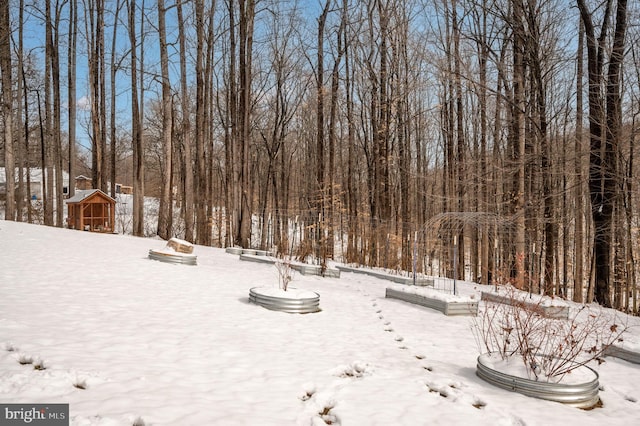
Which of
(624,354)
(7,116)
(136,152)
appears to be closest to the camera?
(624,354)

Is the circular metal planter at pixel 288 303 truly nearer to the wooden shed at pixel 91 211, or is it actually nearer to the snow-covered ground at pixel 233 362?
the snow-covered ground at pixel 233 362

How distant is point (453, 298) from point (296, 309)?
111 inches

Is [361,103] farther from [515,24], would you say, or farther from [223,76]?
[515,24]

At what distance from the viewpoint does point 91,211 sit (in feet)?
46.4

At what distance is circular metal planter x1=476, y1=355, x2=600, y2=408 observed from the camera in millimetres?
3426

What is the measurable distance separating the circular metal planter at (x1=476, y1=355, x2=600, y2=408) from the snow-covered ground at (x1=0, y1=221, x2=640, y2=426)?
100mm

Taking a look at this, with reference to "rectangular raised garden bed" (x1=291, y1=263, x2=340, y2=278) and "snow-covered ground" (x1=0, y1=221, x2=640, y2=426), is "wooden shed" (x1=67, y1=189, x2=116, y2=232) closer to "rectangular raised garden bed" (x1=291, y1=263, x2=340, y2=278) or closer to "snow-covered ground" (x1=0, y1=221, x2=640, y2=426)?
"snow-covered ground" (x1=0, y1=221, x2=640, y2=426)

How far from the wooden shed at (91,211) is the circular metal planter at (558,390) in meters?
13.2

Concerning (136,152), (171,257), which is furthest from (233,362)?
(136,152)

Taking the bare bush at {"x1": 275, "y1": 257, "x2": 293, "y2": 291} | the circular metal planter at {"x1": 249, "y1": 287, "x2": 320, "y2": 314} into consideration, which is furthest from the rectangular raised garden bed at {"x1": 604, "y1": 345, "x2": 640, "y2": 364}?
the bare bush at {"x1": 275, "y1": 257, "x2": 293, "y2": 291}

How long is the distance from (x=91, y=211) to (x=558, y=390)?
14.7 metres

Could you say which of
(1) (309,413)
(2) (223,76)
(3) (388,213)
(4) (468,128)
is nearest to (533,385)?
(1) (309,413)

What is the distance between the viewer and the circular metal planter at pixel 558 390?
11.2 feet

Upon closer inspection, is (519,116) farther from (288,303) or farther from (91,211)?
(91,211)
